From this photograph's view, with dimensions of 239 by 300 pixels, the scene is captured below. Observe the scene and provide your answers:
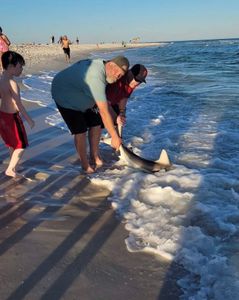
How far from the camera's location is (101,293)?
2.74 metres

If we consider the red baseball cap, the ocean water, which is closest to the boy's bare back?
the ocean water

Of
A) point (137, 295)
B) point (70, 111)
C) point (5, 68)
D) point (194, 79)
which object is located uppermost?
point (5, 68)

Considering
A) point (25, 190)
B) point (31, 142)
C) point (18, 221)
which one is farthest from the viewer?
point (31, 142)

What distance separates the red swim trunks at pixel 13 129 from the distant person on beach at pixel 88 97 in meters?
0.53

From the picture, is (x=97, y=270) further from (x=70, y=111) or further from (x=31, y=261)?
(x=70, y=111)

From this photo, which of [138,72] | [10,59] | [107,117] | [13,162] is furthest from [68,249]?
[138,72]

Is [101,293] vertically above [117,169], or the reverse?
[101,293]

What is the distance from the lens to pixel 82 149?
516 cm

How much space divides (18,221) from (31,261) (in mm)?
770

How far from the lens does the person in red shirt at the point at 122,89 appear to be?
202 inches

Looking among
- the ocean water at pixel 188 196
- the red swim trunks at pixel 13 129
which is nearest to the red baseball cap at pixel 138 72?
the ocean water at pixel 188 196

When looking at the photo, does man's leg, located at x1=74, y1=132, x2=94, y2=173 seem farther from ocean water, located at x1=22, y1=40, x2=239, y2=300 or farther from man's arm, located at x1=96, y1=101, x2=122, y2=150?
man's arm, located at x1=96, y1=101, x2=122, y2=150

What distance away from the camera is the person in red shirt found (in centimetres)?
512

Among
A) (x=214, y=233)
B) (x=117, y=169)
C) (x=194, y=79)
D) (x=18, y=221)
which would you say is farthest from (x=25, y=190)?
(x=194, y=79)
